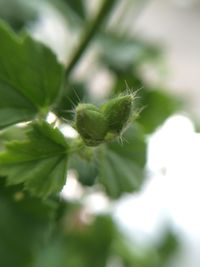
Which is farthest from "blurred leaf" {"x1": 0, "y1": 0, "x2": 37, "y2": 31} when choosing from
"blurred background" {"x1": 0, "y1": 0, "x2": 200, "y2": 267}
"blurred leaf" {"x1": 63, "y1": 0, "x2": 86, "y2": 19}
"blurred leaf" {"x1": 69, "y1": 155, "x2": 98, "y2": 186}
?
"blurred leaf" {"x1": 69, "y1": 155, "x2": 98, "y2": 186}

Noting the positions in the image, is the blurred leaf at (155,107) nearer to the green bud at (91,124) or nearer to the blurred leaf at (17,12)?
the blurred leaf at (17,12)

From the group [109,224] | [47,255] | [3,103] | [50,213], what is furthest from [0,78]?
[109,224]

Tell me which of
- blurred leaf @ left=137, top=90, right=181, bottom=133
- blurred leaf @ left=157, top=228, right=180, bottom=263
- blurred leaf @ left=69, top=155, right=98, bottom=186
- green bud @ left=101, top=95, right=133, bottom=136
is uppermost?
green bud @ left=101, top=95, right=133, bottom=136

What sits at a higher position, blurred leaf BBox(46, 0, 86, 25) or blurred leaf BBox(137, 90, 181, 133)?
blurred leaf BBox(137, 90, 181, 133)

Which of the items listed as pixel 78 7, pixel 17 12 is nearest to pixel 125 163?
pixel 17 12

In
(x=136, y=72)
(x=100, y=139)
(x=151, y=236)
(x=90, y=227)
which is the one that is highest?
(x=100, y=139)

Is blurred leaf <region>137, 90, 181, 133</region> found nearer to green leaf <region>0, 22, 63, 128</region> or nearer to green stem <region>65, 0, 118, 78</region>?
green stem <region>65, 0, 118, 78</region>

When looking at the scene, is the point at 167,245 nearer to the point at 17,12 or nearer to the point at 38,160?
the point at 17,12

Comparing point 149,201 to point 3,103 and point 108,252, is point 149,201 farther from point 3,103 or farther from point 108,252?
point 3,103
